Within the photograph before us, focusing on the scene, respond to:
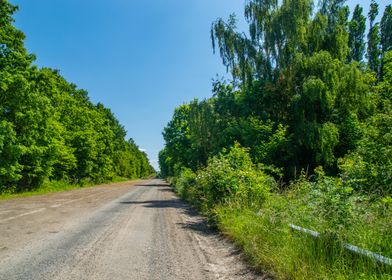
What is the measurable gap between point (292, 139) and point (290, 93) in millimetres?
2971

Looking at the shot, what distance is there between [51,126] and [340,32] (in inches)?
928

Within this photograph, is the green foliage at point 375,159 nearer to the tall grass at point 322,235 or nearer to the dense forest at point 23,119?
the tall grass at point 322,235

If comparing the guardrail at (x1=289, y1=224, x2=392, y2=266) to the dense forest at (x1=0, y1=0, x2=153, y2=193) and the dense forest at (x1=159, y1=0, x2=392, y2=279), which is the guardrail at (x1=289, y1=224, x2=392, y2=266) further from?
the dense forest at (x1=0, y1=0, x2=153, y2=193)

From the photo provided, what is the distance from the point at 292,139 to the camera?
1888cm

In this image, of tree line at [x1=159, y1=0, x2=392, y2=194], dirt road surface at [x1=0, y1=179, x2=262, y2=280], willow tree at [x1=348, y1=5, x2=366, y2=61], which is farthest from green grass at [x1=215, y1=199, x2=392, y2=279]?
willow tree at [x1=348, y1=5, x2=366, y2=61]

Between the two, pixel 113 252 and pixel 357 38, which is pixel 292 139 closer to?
pixel 113 252

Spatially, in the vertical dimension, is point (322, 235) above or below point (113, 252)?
above

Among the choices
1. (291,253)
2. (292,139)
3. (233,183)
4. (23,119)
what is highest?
(23,119)

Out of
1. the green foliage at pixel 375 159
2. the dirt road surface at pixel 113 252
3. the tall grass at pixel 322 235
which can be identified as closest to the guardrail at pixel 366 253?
the tall grass at pixel 322 235

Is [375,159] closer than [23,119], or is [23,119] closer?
[375,159]

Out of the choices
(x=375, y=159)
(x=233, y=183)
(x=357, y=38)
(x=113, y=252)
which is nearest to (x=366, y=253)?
(x=113, y=252)

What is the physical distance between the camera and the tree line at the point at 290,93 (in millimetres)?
18125

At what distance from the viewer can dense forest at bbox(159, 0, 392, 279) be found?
5.11 metres

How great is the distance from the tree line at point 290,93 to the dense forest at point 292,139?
0.06 m
